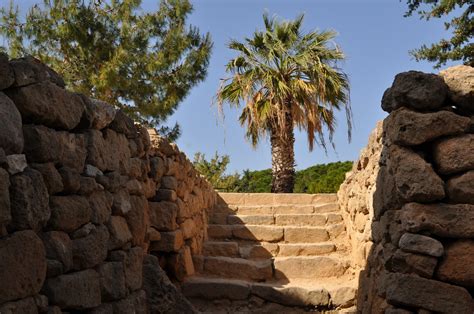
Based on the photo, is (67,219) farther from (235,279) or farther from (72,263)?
(235,279)

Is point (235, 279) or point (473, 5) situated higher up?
point (473, 5)

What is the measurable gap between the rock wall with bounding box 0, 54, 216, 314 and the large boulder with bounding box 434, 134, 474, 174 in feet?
6.68

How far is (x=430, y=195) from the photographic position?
10.7 ft

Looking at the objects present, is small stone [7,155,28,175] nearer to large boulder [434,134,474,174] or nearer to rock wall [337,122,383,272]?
large boulder [434,134,474,174]

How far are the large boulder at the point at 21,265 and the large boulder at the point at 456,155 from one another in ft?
7.29

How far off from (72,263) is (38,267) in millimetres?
431

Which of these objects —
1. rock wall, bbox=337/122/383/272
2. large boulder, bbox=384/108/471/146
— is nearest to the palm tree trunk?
rock wall, bbox=337/122/383/272

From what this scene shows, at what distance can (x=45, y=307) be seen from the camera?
2.69m

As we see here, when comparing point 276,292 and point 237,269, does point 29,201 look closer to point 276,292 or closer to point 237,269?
point 276,292

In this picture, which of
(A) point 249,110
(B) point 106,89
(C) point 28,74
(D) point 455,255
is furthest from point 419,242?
(B) point 106,89

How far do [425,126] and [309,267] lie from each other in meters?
4.15

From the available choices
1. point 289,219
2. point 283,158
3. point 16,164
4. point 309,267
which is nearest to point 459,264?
point 16,164

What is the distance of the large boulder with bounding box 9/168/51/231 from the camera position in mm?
2486

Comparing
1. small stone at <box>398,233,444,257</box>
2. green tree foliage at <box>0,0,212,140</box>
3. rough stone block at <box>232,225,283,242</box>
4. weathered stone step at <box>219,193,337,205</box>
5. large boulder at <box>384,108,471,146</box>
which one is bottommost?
small stone at <box>398,233,444,257</box>
